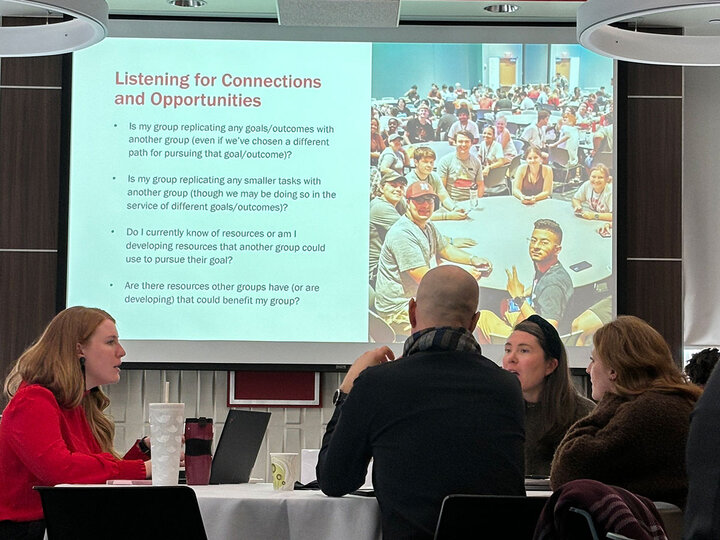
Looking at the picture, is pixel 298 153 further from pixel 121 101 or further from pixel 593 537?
pixel 593 537

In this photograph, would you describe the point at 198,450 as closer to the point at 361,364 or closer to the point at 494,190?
the point at 361,364

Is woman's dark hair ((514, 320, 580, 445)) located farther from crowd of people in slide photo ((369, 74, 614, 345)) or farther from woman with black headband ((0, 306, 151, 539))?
woman with black headband ((0, 306, 151, 539))

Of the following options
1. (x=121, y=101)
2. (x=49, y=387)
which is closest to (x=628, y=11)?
(x=49, y=387)

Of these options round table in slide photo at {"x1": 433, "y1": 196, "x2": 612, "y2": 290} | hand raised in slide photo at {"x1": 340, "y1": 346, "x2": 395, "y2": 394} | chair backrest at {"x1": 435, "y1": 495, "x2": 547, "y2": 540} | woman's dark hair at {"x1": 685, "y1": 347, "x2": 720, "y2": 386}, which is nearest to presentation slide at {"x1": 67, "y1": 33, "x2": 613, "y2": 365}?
round table in slide photo at {"x1": 433, "y1": 196, "x2": 612, "y2": 290}

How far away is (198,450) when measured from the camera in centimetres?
331

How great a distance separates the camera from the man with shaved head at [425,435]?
2805 millimetres

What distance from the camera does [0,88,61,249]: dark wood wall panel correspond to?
5703mm

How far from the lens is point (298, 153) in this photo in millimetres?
5738

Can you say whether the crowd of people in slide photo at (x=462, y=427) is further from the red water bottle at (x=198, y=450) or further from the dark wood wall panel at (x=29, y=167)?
the dark wood wall panel at (x=29, y=167)

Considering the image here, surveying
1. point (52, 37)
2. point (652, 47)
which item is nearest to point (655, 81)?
point (652, 47)

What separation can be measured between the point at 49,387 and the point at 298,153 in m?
2.52

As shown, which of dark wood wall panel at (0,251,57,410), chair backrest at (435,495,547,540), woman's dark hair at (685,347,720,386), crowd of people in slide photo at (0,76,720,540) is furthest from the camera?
dark wood wall panel at (0,251,57,410)

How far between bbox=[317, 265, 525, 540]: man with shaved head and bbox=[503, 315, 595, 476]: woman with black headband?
131 centimetres

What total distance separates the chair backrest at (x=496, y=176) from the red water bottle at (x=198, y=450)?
2.90 m
